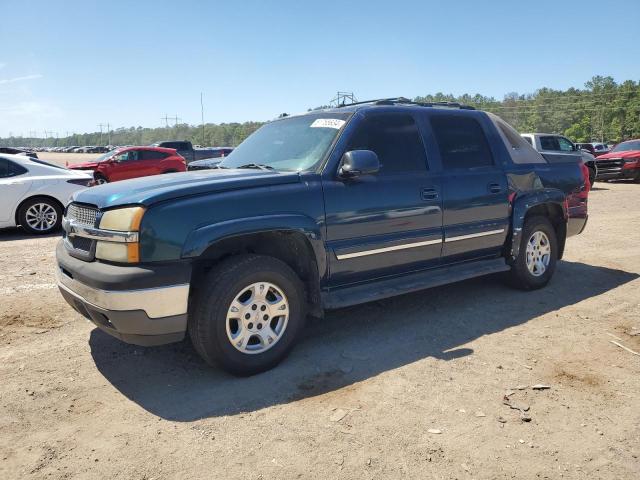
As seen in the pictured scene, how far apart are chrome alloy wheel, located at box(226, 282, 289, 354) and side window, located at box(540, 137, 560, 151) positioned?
1425cm

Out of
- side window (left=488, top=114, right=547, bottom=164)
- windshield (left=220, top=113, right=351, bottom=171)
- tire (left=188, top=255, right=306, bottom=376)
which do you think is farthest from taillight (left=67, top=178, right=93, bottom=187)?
side window (left=488, top=114, right=547, bottom=164)

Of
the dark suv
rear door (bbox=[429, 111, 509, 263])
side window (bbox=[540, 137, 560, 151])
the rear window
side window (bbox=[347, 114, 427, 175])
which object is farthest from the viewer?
the rear window

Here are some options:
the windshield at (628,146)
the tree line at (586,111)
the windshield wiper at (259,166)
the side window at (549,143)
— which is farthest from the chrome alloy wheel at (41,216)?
the tree line at (586,111)

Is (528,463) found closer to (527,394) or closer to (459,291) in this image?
(527,394)

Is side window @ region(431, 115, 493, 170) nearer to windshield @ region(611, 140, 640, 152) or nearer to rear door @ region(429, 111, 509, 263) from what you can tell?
rear door @ region(429, 111, 509, 263)

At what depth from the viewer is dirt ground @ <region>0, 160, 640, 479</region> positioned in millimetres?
2512

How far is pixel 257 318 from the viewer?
3455mm

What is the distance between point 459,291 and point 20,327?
430cm

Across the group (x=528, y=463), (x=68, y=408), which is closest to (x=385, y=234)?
(x=528, y=463)

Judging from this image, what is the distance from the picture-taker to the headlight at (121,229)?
10.0 ft

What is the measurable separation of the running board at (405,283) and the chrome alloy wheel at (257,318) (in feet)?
1.29

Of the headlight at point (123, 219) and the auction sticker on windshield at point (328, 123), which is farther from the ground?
the auction sticker on windshield at point (328, 123)

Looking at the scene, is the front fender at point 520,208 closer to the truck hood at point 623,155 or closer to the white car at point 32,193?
the white car at point 32,193

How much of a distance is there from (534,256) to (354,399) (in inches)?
125
